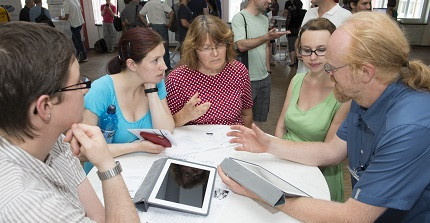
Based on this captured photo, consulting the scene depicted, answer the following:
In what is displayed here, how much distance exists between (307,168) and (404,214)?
0.49m

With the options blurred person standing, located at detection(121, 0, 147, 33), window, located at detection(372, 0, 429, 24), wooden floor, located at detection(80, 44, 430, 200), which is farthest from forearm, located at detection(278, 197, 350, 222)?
window, located at detection(372, 0, 429, 24)

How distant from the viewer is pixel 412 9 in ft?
30.6

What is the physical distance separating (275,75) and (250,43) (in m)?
3.71

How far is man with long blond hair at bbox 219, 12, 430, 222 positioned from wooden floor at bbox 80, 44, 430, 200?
5.40 ft

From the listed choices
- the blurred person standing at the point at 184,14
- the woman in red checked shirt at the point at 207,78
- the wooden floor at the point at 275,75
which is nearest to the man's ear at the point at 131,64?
the woman in red checked shirt at the point at 207,78

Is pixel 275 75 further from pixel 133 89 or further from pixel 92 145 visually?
pixel 92 145

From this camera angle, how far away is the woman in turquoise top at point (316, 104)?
1.93 metres

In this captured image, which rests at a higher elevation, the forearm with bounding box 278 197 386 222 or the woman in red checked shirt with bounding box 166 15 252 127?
the woman in red checked shirt with bounding box 166 15 252 127

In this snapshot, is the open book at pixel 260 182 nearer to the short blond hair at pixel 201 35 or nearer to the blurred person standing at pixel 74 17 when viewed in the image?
the short blond hair at pixel 201 35

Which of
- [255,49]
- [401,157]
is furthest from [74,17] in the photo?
[401,157]

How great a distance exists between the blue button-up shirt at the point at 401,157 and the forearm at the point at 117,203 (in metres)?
0.81

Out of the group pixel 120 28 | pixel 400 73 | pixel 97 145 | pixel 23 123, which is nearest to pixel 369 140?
pixel 400 73

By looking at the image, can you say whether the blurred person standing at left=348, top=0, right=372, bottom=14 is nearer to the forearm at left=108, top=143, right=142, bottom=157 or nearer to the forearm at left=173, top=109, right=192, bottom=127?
the forearm at left=173, top=109, right=192, bottom=127

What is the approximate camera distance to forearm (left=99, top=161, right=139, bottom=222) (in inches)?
42.1
